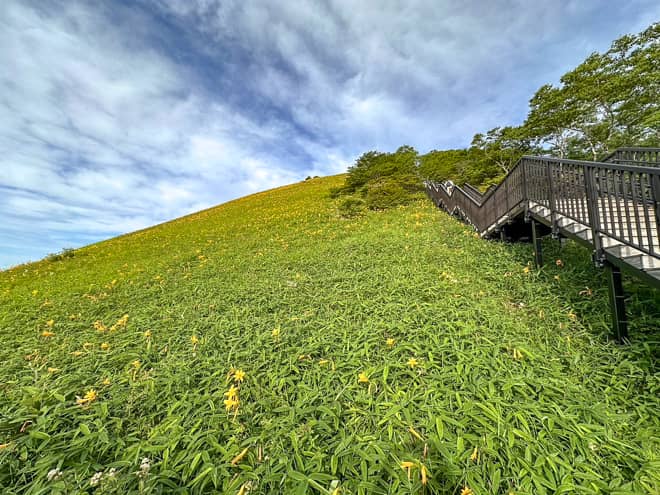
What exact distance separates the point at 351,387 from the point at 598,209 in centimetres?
354

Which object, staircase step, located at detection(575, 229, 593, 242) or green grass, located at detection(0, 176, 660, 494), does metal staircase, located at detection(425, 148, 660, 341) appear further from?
green grass, located at detection(0, 176, 660, 494)

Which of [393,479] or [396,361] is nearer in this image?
[393,479]

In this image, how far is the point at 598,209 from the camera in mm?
3256

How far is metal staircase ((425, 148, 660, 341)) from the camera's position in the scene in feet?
8.64

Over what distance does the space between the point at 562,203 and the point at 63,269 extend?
14478 millimetres

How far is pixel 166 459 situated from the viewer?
6.54ft

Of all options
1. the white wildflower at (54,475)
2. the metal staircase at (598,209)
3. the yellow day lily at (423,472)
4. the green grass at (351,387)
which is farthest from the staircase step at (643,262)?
the white wildflower at (54,475)

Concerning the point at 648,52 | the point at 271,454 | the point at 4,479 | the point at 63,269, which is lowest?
the point at 271,454

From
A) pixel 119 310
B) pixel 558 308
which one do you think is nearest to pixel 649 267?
pixel 558 308

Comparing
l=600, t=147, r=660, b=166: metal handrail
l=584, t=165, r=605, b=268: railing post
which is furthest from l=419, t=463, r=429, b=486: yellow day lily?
l=600, t=147, r=660, b=166: metal handrail

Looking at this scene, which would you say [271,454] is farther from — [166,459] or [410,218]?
[410,218]

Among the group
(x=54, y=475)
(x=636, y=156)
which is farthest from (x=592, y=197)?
(x=54, y=475)

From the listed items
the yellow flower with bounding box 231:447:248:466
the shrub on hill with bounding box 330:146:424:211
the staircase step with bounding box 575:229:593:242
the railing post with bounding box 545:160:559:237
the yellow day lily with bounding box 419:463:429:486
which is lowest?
the yellow day lily with bounding box 419:463:429:486

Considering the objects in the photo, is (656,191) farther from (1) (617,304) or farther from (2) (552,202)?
(2) (552,202)
